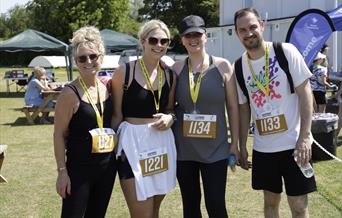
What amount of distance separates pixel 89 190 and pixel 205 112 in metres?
1.06

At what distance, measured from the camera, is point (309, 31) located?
892 cm

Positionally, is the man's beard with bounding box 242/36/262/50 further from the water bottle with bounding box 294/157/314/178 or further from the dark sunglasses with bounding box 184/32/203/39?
the water bottle with bounding box 294/157/314/178

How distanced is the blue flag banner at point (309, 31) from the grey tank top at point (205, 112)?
5.64 meters

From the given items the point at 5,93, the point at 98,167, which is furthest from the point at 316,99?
the point at 5,93

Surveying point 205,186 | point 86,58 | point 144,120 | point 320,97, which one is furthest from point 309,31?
point 86,58

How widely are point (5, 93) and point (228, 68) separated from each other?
18934 mm

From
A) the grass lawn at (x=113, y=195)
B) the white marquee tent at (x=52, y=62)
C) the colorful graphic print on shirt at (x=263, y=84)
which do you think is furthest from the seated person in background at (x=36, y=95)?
the white marquee tent at (x=52, y=62)

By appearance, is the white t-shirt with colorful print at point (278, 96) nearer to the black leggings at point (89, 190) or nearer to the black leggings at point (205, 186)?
the black leggings at point (205, 186)

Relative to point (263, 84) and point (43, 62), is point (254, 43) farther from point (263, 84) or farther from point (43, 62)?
point (43, 62)

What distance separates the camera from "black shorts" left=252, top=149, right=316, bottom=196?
3547 mm

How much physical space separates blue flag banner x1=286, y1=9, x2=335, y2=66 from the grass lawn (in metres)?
2.09

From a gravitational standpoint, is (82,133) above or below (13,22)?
below

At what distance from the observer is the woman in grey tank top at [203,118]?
363 centimetres

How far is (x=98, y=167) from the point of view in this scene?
334 cm
